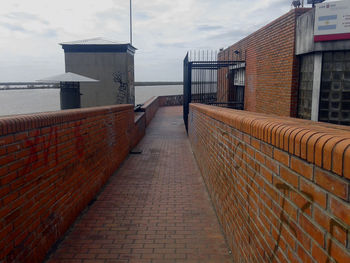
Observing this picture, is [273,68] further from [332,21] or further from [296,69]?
[332,21]

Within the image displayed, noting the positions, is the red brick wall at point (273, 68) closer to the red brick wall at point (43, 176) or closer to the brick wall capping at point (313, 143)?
the red brick wall at point (43, 176)

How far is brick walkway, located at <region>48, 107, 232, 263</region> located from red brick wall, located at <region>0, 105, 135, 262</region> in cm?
29

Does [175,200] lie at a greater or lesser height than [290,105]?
lesser

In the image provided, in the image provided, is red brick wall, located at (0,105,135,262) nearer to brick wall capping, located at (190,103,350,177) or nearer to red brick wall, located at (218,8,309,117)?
brick wall capping, located at (190,103,350,177)

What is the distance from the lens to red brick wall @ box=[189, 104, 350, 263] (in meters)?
1.30

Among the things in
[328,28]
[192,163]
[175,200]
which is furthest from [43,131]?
[328,28]

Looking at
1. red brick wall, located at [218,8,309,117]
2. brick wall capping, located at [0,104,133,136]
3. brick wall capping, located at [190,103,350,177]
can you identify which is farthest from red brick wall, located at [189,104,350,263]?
red brick wall, located at [218,8,309,117]

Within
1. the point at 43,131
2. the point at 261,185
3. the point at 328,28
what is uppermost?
the point at 328,28

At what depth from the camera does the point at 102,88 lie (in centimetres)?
1472

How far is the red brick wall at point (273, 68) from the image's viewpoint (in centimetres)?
796

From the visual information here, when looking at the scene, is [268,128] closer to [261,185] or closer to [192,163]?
[261,185]

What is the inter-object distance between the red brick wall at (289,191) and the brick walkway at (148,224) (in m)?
0.65

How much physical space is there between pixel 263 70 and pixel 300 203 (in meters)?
8.87

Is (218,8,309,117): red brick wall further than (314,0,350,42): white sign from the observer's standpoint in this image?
Yes
